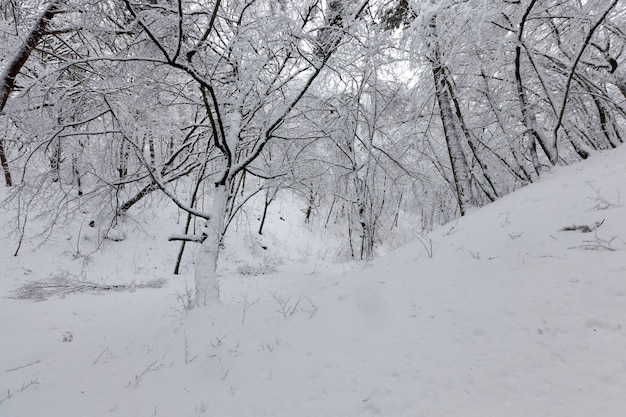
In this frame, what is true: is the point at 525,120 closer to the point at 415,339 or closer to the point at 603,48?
the point at 603,48

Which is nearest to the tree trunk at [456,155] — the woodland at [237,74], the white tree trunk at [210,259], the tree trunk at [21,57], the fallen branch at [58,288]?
the woodland at [237,74]

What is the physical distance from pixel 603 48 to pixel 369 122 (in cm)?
496

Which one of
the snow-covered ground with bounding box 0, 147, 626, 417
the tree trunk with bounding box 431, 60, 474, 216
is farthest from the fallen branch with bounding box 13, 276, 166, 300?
the tree trunk with bounding box 431, 60, 474, 216

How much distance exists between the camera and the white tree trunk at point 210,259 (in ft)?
14.3

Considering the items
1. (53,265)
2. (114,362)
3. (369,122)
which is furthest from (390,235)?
(114,362)

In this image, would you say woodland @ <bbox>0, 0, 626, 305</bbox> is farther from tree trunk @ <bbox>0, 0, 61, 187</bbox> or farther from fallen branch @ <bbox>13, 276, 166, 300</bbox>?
fallen branch @ <bbox>13, 276, 166, 300</bbox>

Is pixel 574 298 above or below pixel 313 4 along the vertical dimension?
below

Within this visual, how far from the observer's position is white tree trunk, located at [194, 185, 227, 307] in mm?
4348

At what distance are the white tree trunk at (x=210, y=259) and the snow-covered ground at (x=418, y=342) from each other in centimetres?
45

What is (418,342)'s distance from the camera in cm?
203

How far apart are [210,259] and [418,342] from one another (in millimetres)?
3425

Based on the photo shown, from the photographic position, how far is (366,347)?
85.3 inches

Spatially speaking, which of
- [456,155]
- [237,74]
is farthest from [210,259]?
[456,155]

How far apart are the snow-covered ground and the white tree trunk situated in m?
0.45
